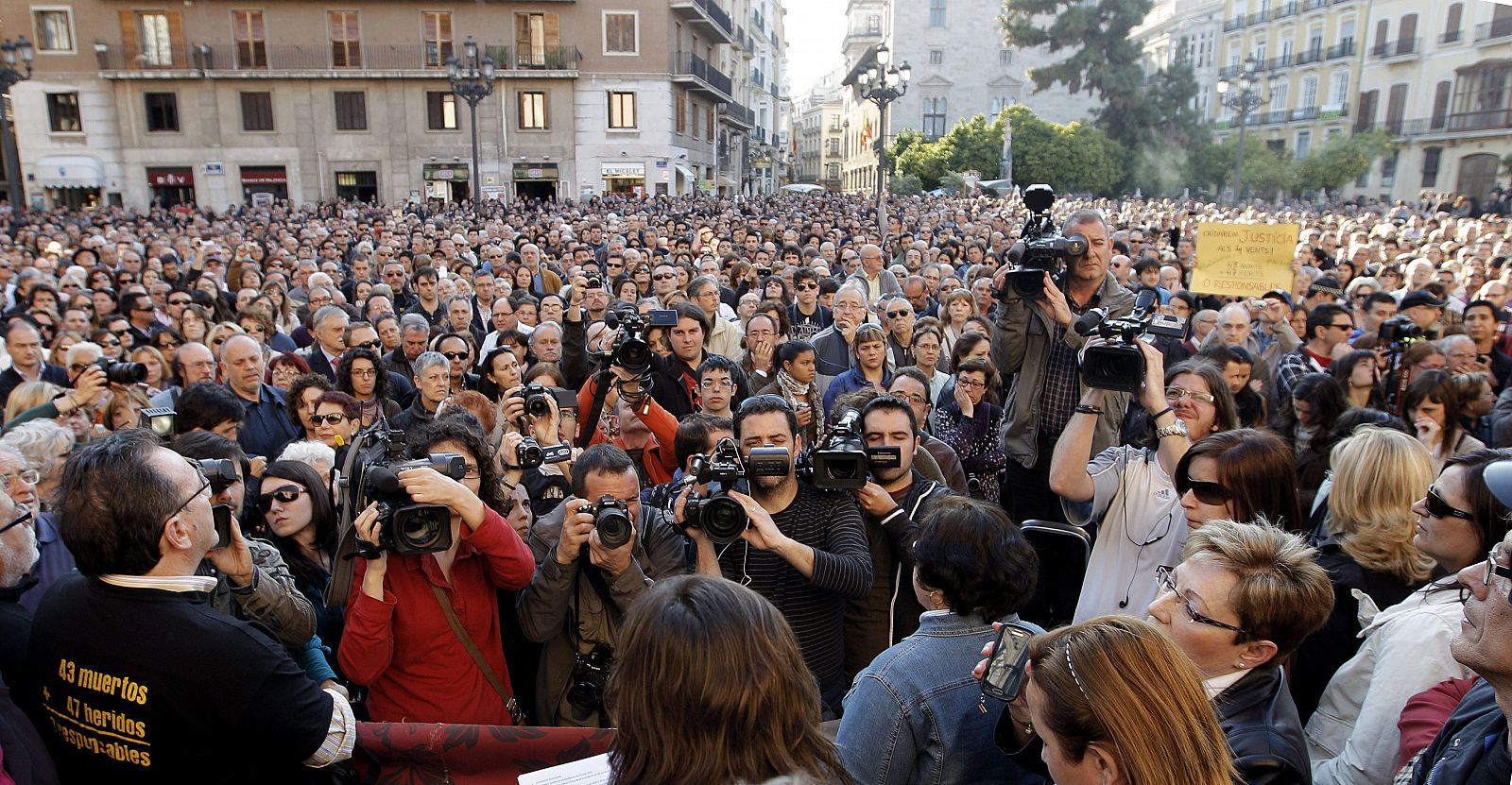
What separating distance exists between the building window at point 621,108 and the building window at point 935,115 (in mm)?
32714

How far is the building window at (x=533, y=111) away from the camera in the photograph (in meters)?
34.4

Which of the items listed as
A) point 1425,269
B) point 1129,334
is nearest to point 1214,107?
point 1425,269

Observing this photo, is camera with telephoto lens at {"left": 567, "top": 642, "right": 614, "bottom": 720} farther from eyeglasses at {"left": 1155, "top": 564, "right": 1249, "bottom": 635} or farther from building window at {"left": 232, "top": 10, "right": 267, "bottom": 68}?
building window at {"left": 232, "top": 10, "right": 267, "bottom": 68}

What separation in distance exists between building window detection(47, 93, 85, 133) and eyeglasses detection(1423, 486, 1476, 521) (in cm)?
4266

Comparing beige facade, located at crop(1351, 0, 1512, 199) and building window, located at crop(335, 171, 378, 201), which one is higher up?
beige facade, located at crop(1351, 0, 1512, 199)

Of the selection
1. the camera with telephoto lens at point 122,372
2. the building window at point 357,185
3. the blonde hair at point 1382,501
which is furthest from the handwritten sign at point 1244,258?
the building window at point 357,185

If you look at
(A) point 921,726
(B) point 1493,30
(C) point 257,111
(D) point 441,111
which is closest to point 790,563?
(A) point 921,726

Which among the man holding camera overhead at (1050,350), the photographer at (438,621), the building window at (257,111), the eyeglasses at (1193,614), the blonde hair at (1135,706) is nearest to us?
the blonde hair at (1135,706)

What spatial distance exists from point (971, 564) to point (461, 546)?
1661 mm

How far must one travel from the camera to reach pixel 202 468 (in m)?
2.42

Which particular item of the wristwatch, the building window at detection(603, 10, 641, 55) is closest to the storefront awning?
the building window at detection(603, 10, 641, 55)

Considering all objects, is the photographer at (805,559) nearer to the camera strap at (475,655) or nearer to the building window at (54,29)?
the camera strap at (475,655)

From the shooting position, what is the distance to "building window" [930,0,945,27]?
62125mm

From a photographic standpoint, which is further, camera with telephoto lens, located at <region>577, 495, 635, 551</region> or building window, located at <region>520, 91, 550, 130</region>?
building window, located at <region>520, 91, 550, 130</region>
